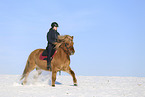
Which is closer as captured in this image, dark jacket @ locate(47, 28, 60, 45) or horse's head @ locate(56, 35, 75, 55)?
horse's head @ locate(56, 35, 75, 55)

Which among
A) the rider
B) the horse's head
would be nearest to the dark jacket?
the rider

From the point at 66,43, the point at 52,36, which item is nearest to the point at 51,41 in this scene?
the point at 52,36

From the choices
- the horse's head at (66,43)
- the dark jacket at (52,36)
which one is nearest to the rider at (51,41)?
the dark jacket at (52,36)

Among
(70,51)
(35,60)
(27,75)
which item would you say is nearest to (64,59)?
(70,51)

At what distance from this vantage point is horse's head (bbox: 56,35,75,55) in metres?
8.12

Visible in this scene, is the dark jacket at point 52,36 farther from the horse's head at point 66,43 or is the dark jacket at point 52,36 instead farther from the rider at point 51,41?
the horse's head at point 66,43

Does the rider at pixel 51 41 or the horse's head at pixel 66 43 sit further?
the rider at pixel 51 41

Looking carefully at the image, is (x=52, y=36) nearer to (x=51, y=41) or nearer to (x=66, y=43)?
(x=51, y=41)

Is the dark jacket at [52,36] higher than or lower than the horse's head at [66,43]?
higher

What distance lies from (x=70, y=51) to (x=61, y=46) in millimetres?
552

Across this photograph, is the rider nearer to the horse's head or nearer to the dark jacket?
the dark jacket

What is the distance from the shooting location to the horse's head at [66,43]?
8123 millimetres

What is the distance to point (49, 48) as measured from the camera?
8.52 meters

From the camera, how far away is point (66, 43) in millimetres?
8227
